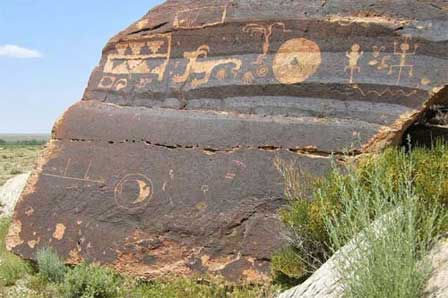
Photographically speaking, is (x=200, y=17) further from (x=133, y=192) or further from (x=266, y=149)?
(x=133, y=192)

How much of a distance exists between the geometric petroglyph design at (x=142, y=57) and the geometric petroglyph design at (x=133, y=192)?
150 cm

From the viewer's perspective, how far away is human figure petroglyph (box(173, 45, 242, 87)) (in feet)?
22.9

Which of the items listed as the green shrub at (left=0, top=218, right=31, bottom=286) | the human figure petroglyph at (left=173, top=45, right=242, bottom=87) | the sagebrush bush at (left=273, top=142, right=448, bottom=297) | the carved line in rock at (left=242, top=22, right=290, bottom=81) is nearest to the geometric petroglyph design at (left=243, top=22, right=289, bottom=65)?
the carved line in rock at (left=242, top=22, right=290, bottom=81)

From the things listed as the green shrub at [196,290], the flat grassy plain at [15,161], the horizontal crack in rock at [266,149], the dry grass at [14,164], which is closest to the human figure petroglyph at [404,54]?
the horizontal crack in rock at [266,149]

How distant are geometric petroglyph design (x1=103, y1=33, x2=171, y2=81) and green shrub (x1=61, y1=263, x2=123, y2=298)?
2727 mm

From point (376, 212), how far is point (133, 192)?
3547 mm

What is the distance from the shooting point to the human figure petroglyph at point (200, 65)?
699 centimetres

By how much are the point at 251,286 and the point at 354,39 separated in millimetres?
2823

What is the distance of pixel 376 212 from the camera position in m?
3.51

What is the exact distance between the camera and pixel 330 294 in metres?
3.69

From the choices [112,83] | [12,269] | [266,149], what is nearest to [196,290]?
[266,149]

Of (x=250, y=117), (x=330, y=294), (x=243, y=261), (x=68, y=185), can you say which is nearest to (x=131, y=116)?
(x=68, y=185)

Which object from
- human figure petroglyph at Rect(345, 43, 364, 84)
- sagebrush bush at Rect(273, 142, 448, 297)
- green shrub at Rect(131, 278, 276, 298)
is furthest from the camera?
human figure petroglyph at Rect(345, 43, 364, 84)

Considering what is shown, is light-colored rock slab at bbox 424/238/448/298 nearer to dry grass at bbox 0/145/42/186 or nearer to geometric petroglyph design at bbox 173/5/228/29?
geometric petroglyph design at bbox 173/5/228/29
